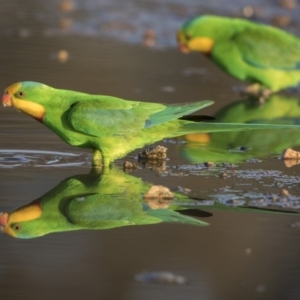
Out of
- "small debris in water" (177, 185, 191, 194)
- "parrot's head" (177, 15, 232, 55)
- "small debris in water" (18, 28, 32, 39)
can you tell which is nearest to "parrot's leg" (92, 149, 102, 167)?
"small debris in water" (177, 185, 191, 194)

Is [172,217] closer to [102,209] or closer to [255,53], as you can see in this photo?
[102,209]

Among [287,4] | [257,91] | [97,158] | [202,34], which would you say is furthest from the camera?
[287,4]

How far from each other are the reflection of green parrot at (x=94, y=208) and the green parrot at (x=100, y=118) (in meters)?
0.34

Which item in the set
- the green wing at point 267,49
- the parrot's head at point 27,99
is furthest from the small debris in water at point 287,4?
the parrot's head at point 27,99

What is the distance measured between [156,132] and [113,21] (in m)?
6.30

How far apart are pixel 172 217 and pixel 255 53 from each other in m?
4.28

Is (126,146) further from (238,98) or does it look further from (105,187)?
(238,98)

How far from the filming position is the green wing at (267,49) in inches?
334

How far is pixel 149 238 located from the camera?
13.7 ft

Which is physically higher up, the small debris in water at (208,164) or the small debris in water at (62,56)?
the small debris in water at (62,56)

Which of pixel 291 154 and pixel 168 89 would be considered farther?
pixel 168 89

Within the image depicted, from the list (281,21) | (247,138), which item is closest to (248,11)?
(281,21)

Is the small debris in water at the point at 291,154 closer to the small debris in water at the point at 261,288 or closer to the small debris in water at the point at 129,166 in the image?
the small debris in water at the point at 129,166

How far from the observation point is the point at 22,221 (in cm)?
434
